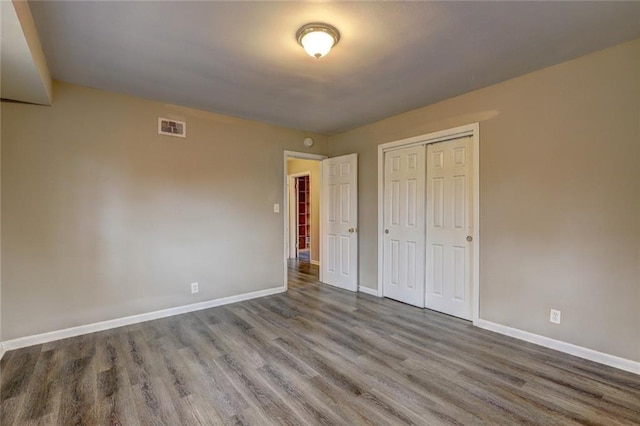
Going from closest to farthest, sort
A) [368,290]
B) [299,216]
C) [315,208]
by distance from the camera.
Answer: [368,290] < [315,208] < [299,216]

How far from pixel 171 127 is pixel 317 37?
226 cm

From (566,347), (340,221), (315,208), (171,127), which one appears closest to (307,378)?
(566,347)

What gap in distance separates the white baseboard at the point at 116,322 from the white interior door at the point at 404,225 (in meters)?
1.81

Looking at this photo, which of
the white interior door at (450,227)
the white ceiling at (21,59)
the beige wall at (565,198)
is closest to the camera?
the white ceiling at (21,59)

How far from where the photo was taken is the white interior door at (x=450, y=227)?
3.29m

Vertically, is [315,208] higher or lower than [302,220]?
higher

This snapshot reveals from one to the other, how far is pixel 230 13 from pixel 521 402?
10.2ft

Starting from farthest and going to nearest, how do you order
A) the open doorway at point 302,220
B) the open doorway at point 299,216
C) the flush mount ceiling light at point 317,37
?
the open doorway at point 299,216
the open doorway at point 302,220
the flush mount ceiling light at point 317,37

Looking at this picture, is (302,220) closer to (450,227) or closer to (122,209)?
(450,227)

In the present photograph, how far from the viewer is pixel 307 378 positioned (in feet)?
7.23

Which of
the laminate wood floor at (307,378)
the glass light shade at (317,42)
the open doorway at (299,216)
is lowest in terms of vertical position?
the laminate wood floor at (307,378)

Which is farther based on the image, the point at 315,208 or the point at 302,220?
the point at 302,220

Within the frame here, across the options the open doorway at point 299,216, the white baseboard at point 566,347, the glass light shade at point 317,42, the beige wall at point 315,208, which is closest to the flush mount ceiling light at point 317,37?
the glass light shade at point 317,42

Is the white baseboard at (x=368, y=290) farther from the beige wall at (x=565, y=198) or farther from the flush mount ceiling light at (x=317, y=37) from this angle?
the flush mount ceiling light at (x=317, y=37)
